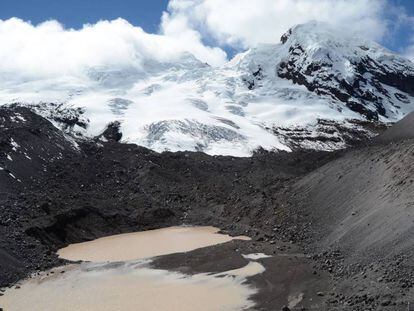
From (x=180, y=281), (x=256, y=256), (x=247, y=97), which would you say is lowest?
(x=180, y=281)

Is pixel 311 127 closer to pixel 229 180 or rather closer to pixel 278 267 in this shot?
pixel 229 180

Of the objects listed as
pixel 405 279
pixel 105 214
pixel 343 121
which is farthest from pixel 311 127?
pixel 405 279

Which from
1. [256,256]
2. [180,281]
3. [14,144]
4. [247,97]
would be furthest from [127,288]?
[247,97]

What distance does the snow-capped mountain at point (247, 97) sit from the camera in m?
82.8

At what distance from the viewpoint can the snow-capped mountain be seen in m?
82.8

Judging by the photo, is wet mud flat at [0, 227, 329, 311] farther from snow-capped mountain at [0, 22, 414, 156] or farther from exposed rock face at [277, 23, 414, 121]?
exposed rock face at [277, 23, 414, 121]

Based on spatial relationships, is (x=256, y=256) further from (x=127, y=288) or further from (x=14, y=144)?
(x=14, y=144)

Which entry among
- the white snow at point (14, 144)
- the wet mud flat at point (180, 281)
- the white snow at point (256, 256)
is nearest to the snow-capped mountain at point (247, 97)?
the white snow at point (14, 144)

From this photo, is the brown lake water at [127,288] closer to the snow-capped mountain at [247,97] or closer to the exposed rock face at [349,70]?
the snow-capped mountain at [247,97]

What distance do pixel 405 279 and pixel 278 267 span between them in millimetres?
8745

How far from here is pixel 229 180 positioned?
2068 inches

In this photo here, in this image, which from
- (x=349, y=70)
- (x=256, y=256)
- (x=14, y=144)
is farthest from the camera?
(x=349, y=70)

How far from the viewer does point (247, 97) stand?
12494 centimetres

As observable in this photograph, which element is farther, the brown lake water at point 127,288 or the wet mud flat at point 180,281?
the brown lake water at point 127,288
